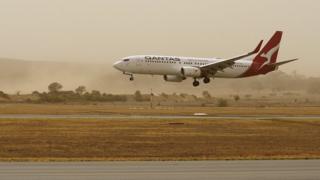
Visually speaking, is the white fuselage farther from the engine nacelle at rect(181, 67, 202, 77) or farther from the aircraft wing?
the aircraft wing

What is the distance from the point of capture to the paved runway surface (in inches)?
711

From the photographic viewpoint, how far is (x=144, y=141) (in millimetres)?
35375

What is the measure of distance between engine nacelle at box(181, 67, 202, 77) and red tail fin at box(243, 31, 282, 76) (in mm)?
9548

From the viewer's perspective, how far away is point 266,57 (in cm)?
8844

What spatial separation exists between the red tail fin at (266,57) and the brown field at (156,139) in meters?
34.3

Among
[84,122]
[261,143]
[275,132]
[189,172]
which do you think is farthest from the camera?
[84,122]

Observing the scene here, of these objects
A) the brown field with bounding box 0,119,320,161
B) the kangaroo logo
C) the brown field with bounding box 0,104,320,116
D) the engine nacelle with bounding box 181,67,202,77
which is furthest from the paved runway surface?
the kangaroo logo

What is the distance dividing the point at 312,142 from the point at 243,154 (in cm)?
814

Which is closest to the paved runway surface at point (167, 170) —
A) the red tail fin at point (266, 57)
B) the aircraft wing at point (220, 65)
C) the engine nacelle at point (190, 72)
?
the engine nacelle at point (190, 72)

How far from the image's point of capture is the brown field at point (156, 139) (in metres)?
28.7

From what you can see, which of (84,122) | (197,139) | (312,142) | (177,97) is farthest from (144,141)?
(177,97)

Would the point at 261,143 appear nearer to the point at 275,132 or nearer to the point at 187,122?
the point at 275,132

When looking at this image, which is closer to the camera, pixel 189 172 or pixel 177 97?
pixel 189 172

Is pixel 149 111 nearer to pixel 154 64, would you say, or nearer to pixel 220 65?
pixel 154 64
